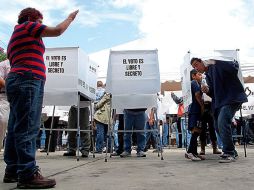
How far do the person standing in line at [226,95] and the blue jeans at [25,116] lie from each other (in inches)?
120

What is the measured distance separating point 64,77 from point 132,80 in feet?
3.75

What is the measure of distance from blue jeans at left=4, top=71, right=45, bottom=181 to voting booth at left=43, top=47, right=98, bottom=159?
9.90 feet

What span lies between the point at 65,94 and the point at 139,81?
4.13ft

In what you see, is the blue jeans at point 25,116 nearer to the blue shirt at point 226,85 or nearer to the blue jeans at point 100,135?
the blue shirt at point 226,85

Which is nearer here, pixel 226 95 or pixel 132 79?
pixel 226 95

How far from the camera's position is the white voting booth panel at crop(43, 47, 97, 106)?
6527 mm

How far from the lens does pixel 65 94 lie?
654cm

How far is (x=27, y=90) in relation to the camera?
3383 mm

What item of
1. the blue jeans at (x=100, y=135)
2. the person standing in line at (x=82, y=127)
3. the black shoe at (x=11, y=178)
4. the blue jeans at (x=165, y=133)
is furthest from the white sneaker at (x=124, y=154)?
the blue jeans at (x=165, y=133)

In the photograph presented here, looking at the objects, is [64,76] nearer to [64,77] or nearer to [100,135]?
[64,77]

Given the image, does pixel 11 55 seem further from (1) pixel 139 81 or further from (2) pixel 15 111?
(1) pixel 139 81

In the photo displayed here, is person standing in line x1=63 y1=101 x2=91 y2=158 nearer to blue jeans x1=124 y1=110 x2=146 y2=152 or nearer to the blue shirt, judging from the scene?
blue jeans x1=124 y1=110 x2=146 y2=152

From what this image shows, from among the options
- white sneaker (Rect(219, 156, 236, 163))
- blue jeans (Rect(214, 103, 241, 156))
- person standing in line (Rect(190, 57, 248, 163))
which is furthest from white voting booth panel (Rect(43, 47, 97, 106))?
white sneaker (Rect(219, 156, 236, 163))

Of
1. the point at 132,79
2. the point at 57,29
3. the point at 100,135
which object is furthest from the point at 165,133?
the point at 57,29
